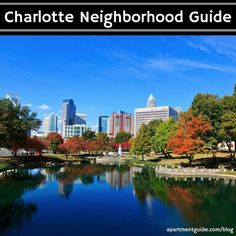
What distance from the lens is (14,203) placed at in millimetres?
33562

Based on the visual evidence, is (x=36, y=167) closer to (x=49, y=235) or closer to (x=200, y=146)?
(x=200, y=146)

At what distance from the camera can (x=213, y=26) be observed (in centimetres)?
1288

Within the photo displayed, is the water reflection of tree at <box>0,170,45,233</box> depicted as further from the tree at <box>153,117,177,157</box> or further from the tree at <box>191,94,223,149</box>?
the tree at <box>153,117,177,157</box>

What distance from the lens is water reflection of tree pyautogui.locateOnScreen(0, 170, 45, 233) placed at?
25.9 m

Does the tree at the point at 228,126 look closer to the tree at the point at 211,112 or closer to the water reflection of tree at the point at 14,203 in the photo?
the tree at the point at 211,112

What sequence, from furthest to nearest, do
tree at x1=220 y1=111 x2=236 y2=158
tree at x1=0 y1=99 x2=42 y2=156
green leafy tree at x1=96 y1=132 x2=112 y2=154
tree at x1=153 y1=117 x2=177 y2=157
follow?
green leafy tree at x1=96 y1=132 x2=112 y2=154 → tree at x1=153 y1=117 x2=177 y2=157 → tree at x1=0 y1=99 x2=42 y2=156 → tree at x1=220 y1=111 x2=236 y2=158

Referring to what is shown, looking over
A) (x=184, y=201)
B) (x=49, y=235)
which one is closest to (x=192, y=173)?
(x=184, y=201)

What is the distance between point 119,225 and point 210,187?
2186 cm

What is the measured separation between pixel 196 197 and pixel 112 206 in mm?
9872

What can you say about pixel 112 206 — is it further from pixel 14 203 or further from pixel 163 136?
pixel 163 136

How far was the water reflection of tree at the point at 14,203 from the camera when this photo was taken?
25.9 meters

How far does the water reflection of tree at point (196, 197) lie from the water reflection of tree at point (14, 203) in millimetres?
11687

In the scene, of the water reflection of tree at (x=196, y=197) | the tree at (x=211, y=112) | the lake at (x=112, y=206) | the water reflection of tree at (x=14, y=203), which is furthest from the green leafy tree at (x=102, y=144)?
the lake at (x=112, y=206)

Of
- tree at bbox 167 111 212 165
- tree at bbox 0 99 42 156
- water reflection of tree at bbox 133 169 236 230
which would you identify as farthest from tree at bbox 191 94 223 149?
tree at bbox 0 99 42 156
